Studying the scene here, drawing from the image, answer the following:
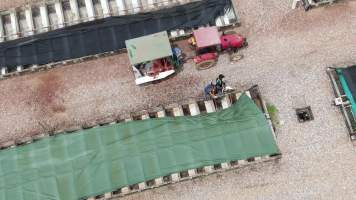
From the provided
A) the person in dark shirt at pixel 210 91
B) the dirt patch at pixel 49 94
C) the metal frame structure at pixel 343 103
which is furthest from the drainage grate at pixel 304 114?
the dirt patch at pixel 49 94

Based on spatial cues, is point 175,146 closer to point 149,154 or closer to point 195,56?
point 149,154

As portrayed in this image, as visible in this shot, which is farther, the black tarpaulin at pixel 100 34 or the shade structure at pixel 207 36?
the black tarpaulin at pixel 100 34

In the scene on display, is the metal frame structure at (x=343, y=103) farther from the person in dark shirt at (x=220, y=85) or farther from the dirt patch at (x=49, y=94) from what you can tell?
the dirt patch at (x=49, y=94)

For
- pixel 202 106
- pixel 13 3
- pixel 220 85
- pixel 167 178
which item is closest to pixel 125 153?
pixel 167 178

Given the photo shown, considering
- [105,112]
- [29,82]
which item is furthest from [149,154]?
[29,82]

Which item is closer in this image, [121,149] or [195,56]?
[121,149]

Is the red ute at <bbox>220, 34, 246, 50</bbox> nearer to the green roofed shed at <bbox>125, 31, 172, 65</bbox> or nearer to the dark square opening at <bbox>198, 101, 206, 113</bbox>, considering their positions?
the green roofed shed at <bbox>125, 31, 172, 65</bbox>
